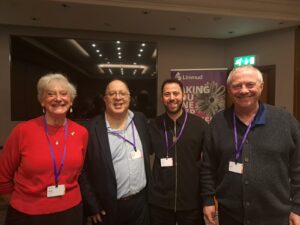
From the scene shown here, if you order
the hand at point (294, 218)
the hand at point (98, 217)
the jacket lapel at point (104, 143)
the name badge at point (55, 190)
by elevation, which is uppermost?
the jacket lapel at point (104, 143)

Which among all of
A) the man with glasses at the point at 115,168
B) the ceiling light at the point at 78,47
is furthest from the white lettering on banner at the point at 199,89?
the man with glasses at the point at 115,168

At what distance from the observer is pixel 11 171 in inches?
58.3

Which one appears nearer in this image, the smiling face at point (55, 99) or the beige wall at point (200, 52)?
the smiling face at point (55, 99)

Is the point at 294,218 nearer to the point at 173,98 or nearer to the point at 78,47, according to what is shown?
the point at 173,98

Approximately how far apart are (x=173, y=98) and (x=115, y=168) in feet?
2.12

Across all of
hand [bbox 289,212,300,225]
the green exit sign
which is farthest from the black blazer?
the green exit sign

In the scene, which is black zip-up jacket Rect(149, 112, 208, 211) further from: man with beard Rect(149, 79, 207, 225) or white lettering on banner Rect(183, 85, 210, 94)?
white lettering on banner Rect(183, 85, 210, 94)

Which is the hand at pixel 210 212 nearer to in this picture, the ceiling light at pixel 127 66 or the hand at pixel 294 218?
the hand at pixel 294 218

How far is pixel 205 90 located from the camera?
185 inches

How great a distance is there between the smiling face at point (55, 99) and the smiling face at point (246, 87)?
1033 mm

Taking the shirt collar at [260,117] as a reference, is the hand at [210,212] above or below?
below

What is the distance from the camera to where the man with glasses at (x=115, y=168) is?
1.67m

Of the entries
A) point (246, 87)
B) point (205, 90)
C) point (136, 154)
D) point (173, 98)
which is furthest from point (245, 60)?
point (136, 154)

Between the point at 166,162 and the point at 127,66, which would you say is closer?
the point at 166,162
